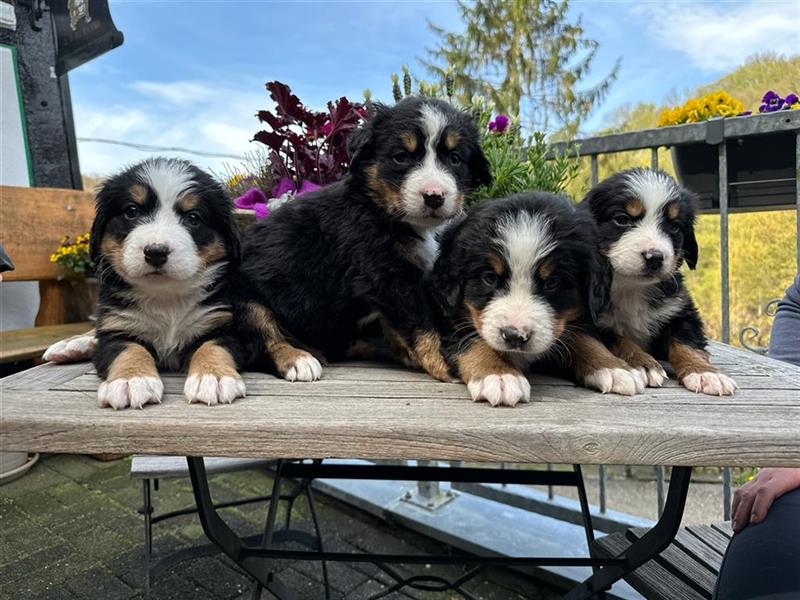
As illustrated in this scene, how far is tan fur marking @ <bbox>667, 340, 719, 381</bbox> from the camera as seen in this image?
183cm

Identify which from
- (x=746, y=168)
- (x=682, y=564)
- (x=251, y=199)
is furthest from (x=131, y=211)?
(x=746, y=168)

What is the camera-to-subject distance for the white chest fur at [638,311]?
207 centimetres

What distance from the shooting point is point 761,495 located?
79.9 inches

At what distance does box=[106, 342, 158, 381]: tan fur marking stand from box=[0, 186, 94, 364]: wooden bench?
3.56 metres

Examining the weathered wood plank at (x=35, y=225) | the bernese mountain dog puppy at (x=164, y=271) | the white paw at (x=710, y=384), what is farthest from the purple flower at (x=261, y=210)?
the weathered wood plank at (x=35, y=225)

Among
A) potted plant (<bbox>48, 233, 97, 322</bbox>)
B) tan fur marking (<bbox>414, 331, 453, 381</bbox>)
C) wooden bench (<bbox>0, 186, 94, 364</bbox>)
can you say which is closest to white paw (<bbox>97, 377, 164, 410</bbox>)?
tan fur marking (<bbox>414, 331, 453, 381</bbox>)

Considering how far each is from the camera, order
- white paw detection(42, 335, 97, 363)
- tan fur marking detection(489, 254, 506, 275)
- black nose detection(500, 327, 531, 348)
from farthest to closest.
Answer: white paw detection(42, 335, 97, 363)
tan fur marking detection(489, 254, 506, 275)
black nose detection(500, 327, 531, 348)

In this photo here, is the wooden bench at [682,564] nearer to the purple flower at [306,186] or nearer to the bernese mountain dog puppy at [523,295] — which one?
the bernese mountain dog puppy at [523,295]

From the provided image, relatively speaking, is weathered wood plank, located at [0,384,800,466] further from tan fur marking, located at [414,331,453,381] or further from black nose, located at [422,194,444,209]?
black nose, located at [422,194,444,209]

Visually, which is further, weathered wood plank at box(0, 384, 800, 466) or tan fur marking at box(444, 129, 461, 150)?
tan fur marking at box(444, 129, 461, 150)

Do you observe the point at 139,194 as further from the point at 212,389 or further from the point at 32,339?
the point at 32,339

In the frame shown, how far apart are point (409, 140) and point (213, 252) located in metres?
0.80

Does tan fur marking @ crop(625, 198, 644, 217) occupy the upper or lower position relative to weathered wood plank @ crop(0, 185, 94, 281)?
lower

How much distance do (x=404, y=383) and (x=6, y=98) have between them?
632 centimetres
